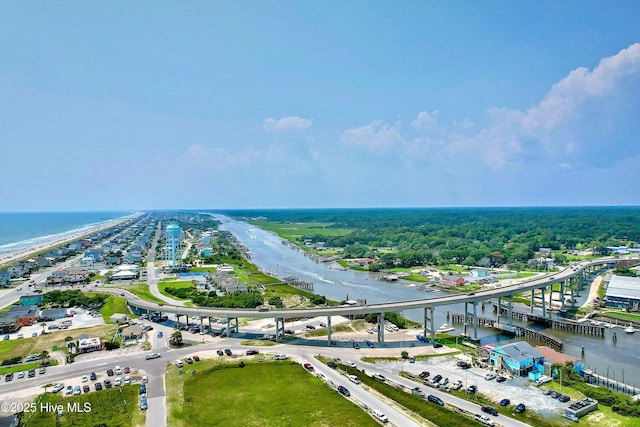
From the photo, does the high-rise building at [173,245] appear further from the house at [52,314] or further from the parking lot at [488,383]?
the parking lot at [488,383]

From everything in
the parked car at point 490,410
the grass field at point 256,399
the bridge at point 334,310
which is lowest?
the grass field at point 256,399

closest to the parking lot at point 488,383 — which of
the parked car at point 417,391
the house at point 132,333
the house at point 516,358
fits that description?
the house at point 516,358

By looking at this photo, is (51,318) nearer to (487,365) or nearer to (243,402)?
(243,402)

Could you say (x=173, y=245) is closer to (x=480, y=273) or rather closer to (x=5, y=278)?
(x=5, y=278)

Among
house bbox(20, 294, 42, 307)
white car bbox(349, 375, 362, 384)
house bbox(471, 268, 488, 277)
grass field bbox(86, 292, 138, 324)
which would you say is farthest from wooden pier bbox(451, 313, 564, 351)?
house bbox(20, 294, 42, 307)

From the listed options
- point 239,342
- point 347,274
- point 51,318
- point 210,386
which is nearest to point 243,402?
point 210,386

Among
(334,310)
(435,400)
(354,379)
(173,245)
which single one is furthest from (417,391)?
(173,245)

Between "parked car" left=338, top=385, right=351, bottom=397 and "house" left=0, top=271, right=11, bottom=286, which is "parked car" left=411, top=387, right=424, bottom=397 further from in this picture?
"house" left=0, top=271, right=11, bottom=286
